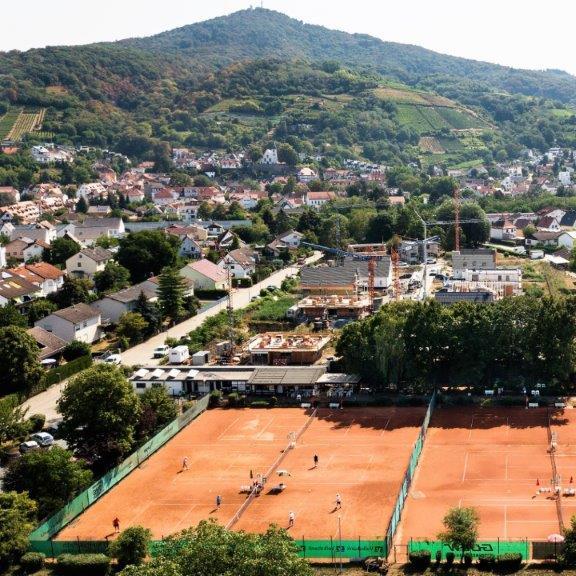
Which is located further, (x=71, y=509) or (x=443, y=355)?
(x=443, y=355)

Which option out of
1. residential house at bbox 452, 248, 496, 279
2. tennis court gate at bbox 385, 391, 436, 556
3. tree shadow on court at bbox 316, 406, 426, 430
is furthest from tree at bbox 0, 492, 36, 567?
residential house at bbox 452, 248, 496, 279

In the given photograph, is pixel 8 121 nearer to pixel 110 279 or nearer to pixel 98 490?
pixel 110 279

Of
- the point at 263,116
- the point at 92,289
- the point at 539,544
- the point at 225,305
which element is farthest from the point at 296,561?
the point at 263,116

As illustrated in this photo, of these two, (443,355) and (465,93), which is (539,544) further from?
(465,93)

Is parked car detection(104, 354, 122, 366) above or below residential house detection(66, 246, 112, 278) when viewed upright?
below

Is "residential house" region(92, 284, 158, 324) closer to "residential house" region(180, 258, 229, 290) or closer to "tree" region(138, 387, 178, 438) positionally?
"residential house" region(180, 258, 229, 290)

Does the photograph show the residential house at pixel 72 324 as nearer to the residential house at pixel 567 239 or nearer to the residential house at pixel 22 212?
the residential house at pixel 567 239

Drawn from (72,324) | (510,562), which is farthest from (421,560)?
(72,324)
